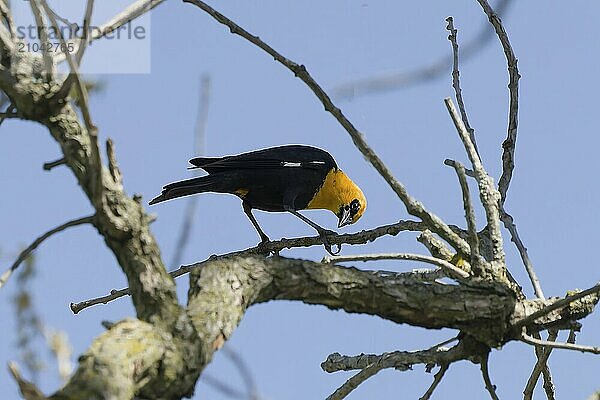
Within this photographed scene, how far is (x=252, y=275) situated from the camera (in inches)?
92.0

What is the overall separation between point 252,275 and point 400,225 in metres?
1.57

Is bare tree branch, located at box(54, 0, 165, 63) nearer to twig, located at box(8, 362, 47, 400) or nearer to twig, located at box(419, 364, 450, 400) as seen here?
twig, located at box(8, 362, 47, 400)

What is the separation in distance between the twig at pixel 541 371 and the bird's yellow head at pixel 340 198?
3.98 meters

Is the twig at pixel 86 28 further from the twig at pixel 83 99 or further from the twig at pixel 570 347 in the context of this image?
the twig at pixel 570 347

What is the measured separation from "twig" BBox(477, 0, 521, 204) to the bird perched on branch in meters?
2.64

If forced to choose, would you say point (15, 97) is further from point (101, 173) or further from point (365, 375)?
point (365, 375)

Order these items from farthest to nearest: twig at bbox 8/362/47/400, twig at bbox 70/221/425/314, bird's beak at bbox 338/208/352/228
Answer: bird's beak at bbox 338/208/352/228 → twig at bbox 70/221/425/314 → twig at bbox 8/362/47/400

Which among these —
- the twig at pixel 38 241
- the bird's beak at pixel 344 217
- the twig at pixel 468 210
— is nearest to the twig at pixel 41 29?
the twig at pixel 38 241

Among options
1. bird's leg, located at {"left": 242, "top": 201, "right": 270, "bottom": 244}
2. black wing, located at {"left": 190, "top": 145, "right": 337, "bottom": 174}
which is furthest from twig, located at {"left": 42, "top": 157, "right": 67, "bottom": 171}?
bird's leg, located at {"left": 242, "top": 201, "right": 270, "bottom": 244}

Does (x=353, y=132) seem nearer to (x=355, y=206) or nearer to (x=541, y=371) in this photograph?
(x=541, y=371)

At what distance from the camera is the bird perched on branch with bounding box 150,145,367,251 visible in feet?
20.4

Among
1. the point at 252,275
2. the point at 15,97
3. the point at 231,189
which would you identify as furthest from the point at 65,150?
the point at 231,189

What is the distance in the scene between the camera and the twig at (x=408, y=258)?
9.09 feet

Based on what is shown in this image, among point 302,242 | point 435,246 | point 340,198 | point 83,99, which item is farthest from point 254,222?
point 83,99
